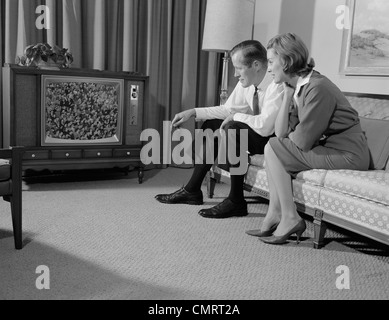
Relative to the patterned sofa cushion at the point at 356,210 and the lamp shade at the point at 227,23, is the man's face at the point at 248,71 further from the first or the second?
the patterned sofa cushion at the point at 356,210

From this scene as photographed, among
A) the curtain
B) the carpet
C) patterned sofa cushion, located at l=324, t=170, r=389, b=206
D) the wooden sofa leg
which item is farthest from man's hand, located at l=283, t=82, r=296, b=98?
the curtain

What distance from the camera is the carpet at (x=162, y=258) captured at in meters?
1.63

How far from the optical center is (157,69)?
152 inches

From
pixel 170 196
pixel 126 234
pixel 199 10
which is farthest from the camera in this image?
pixel 199 10

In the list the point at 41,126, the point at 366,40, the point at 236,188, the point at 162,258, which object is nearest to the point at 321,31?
the point at 366,40

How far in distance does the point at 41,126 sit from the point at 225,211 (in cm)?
129

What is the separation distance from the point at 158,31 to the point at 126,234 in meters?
2.09

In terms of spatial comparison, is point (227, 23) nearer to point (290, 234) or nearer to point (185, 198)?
point (185, 198)

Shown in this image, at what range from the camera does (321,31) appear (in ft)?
10.6

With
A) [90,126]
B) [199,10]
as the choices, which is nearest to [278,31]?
[199,10]

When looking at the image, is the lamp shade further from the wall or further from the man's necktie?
the man's necktie

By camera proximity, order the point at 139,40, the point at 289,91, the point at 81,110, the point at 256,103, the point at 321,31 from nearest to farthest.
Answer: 1. the point at 289,91
2. the point at 256,103
3. the point at 81,110
4. the point at 321,31
5. the point at 139,40
